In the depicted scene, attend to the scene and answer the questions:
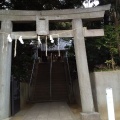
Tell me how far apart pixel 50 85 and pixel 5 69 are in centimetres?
1049

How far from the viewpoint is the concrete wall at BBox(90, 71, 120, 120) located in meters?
10.4

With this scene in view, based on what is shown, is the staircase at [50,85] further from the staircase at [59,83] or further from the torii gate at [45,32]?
the torii gate at [45,32]

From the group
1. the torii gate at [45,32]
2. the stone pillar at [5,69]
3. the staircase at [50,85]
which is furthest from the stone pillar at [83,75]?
the staircase at [50,85]

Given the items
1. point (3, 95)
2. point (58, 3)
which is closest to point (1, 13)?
point (3, 95)

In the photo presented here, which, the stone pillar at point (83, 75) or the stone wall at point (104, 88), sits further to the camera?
the stone wall at point (104, 88)

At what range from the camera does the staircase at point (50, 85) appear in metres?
18.7

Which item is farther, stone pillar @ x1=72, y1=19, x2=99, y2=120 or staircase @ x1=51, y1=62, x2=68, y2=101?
staircase @ x1=51, y1=62, x2=68, y2=101

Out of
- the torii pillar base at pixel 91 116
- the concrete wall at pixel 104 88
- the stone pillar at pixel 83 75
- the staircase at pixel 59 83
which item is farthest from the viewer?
the staircase at pixel 59 83

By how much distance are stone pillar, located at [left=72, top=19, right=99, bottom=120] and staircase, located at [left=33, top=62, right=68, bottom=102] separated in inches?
326

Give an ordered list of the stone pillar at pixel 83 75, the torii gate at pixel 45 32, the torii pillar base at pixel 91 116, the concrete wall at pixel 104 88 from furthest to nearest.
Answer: the concrete wall at pixel 104 88, the torii gate at pixel 45 32, the stone pillar at pixel 83 75, the torii pillar base at pixel 91 116

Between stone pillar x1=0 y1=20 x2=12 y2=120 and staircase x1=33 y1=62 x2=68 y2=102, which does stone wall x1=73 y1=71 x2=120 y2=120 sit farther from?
staircase x1=33 y1=62 x2=68 y2=102

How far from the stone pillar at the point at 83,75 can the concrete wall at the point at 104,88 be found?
592mm

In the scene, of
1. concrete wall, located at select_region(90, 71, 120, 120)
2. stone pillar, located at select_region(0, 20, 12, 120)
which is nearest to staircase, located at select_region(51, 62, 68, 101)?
concrete wall, located at select_region(90, 71, 120, 120)

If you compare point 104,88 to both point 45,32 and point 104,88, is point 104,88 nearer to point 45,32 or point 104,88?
point 104,88
